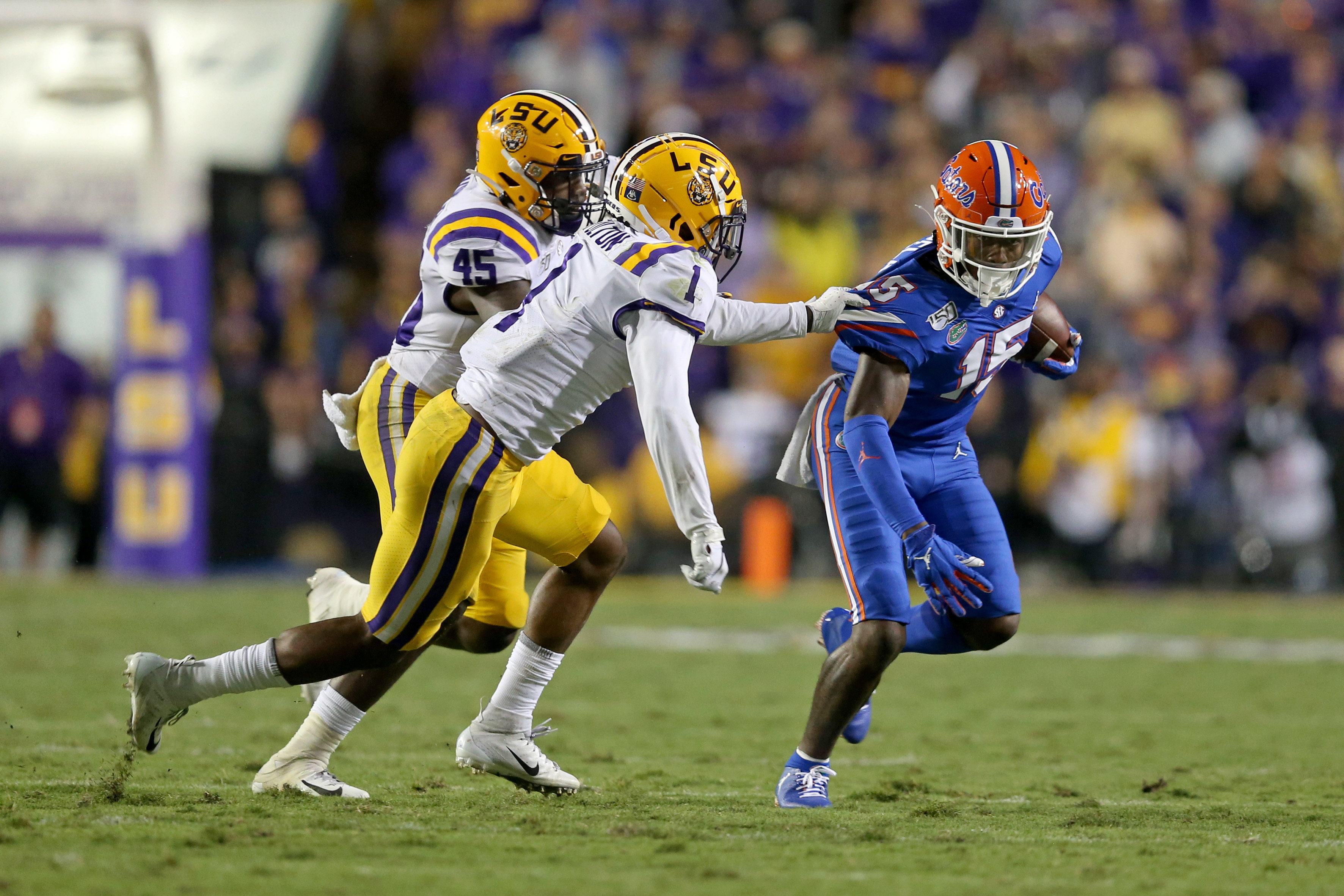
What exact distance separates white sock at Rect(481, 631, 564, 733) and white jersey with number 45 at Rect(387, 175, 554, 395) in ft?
2.76

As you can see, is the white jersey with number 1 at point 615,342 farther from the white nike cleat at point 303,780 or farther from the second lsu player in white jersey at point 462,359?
the white nike cleat at point 303,780

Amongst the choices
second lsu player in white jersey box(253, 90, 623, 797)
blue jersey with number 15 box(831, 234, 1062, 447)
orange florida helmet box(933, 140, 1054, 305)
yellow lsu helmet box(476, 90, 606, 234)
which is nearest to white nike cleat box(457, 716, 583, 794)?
second lsu player in white jersey box(253, 90, 623, 797)

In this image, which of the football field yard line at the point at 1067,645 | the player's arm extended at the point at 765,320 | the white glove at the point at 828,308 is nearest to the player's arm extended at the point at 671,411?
→ the player's arm extended at the point at 765,320

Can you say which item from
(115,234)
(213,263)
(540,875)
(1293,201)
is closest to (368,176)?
(213,263)

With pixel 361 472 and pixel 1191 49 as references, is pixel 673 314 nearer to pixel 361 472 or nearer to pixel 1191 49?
pixel 361 472

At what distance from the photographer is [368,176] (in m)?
14.9

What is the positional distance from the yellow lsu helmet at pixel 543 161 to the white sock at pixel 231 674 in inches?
62.3

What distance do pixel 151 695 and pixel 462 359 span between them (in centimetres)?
129

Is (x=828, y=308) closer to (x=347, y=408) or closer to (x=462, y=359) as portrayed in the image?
(x=462, y=359)

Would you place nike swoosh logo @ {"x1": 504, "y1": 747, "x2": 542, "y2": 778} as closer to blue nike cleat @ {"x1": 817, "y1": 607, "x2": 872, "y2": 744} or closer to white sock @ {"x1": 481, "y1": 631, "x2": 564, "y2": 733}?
white sock @ {"x1": 481, "y1": 631, "x2": 564, "y2": 733}

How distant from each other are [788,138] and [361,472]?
443cm

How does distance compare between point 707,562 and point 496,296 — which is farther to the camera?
point 496,296

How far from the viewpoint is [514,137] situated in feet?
17.3

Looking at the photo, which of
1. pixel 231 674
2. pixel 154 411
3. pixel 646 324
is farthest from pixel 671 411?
pixel 154 411
